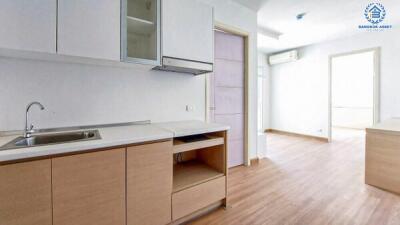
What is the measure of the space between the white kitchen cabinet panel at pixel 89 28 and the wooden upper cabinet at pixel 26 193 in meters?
0.81

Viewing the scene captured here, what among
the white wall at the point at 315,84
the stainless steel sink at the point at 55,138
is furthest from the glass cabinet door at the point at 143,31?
the white wall at the point at 315,84

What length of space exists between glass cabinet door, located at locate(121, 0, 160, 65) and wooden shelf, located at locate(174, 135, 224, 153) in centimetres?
79

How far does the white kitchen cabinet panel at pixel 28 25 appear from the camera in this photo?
1181mm

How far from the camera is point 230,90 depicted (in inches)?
119

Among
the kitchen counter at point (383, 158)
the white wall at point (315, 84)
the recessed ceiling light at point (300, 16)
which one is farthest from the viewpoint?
the white wall at point (315, 84)

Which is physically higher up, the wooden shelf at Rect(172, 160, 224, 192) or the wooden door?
the wooden door

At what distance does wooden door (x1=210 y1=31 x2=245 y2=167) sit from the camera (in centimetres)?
286

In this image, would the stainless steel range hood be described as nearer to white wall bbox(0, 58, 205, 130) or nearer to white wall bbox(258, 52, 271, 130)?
white wall bbox(0, 58, 205, 130)

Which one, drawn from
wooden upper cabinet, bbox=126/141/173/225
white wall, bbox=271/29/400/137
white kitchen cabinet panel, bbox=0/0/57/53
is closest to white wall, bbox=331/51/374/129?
white wall, bbox=271/29/400/137

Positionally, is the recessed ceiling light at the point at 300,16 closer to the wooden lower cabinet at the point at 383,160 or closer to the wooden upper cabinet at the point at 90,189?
the wooden lower cabinet at the point at 383,160

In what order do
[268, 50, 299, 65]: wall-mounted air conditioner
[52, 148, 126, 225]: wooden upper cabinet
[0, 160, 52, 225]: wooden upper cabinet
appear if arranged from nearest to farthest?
[0, 160, 52, 225]: wooden upper cabinet
[52, 148, 126, 225]: wooden upper cabinet
[268, 50, 299, 65]: wall-mounted air conditioner

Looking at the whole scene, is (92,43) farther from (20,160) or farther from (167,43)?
(20,160)

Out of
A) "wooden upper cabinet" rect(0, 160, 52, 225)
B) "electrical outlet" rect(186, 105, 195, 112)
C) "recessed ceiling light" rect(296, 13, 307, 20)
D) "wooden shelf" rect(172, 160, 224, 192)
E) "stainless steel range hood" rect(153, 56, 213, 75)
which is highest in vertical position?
"recessed ceiling light" rect(296, 13, 307, 20)

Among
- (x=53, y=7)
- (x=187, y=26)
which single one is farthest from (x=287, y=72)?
(x=53, y=7)
